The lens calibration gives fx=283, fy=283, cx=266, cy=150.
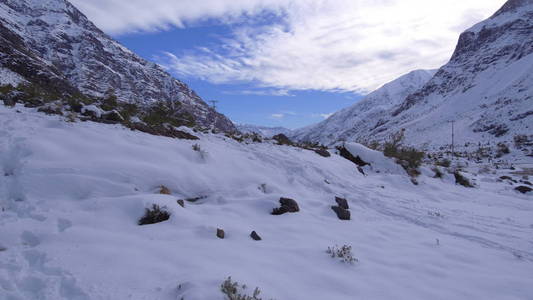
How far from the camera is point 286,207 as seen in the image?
5.28m

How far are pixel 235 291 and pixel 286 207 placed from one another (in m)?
2.91

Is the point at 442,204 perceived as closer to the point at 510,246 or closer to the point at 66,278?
the point at 510,246

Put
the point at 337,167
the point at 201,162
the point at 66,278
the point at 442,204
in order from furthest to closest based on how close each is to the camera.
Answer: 1. the point at 337,167
2. the point at 442,204
3. the point at 201,162
4. the point at 66,278

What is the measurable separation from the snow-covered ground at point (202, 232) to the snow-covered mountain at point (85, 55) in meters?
104

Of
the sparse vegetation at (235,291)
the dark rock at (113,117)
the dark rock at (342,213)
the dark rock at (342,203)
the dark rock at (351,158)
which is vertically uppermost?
the dark rock at (113,117)

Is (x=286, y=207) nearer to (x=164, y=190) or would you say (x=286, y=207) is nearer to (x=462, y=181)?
(x=164, y=190)

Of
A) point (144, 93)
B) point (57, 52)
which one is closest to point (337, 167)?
point (144, 93)

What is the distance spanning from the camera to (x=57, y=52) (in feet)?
426

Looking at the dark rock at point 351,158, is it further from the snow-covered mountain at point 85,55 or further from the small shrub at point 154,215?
the snow-covered mountain at point 85,55

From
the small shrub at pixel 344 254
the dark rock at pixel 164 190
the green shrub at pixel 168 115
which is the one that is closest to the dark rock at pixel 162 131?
the green shrub at pixel 168 115

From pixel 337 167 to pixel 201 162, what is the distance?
519 centimetres

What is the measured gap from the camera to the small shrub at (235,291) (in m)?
2.39

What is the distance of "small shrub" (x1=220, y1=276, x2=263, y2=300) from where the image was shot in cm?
239

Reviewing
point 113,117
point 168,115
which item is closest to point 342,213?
point 113,117
